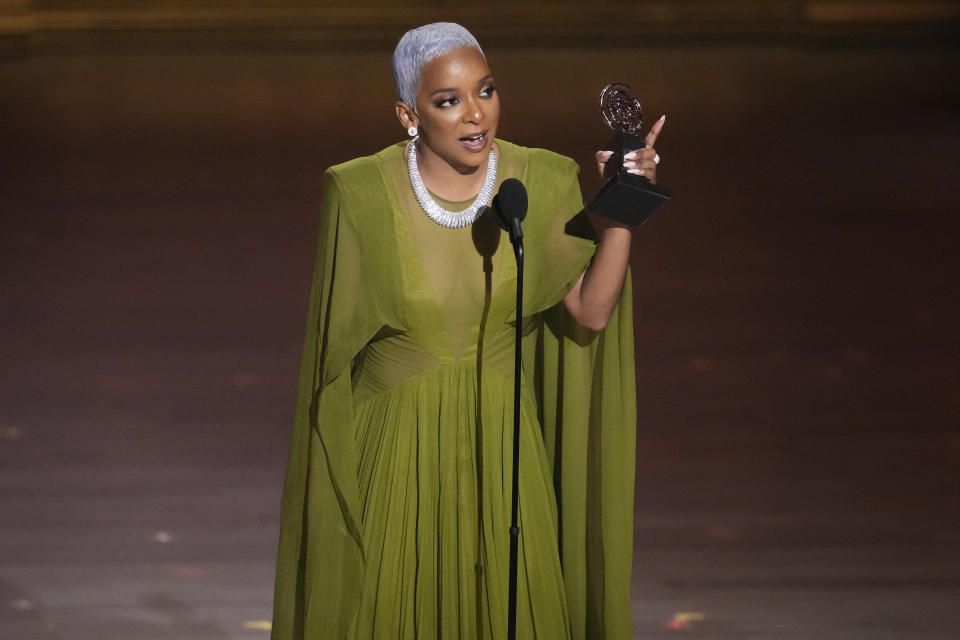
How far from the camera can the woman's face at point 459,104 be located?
2.22 metres

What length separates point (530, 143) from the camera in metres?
7.52

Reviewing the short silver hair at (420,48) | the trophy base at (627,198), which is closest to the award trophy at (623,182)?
the trophy base at (627,198)

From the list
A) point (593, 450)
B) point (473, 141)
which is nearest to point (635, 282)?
point (593, 450)

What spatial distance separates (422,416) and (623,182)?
1.68 ft

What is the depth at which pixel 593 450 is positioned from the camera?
2.53 metres

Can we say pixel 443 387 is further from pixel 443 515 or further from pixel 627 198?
pixel 627 198

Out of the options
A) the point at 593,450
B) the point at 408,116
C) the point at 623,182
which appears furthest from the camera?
the point at 593,450

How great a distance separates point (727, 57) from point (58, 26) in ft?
15.5

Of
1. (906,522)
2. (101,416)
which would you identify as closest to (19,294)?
(101,416)

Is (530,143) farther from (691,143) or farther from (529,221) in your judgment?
(529,221)

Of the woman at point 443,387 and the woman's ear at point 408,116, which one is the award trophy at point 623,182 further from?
the woman's ear at point 408,116

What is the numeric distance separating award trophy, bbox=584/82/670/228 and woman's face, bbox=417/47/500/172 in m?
0.18

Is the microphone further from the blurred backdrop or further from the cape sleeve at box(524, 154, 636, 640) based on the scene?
the blurred backdrop

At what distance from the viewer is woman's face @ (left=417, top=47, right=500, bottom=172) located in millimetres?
2223
